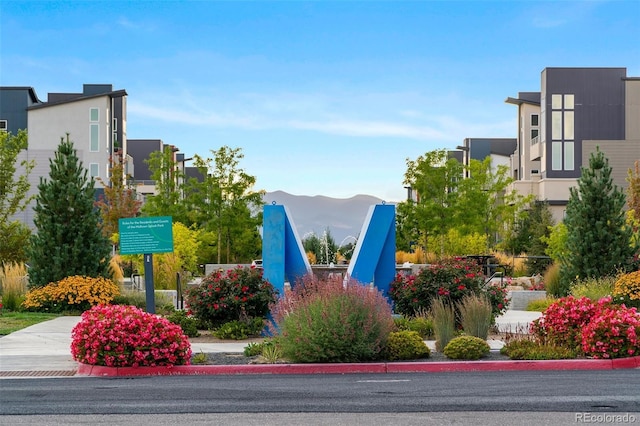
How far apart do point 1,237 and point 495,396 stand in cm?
2519

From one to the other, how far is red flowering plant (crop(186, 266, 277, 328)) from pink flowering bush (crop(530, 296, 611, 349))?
5935mm

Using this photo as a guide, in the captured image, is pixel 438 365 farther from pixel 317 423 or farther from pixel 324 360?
pixel 317 423

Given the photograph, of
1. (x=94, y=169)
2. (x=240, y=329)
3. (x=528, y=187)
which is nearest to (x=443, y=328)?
(x=240, y=329)

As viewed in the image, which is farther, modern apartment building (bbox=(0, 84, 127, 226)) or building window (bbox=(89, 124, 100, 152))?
building window (bbox=(89, 124, 100, 152))

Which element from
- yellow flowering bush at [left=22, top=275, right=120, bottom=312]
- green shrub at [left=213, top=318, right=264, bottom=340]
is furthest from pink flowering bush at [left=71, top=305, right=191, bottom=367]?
yellow flowering bush at [left=22, top=275, right=120, bottom=312]

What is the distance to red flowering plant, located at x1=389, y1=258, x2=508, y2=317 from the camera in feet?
64.2

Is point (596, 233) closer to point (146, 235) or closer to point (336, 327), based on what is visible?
point (336, 327)

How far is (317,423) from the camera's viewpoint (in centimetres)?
970

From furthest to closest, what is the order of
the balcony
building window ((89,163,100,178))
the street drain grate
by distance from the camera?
building window ((89,163,100,178))
the balcony
the street drain grate

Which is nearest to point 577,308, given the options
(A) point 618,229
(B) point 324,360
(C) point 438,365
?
(C) point 438,365

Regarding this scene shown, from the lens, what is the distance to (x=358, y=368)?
14.2m

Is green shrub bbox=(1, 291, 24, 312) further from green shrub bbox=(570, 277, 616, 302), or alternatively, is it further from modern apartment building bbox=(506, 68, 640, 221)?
modern apartment building bbox=(506, 68, 640, 221)

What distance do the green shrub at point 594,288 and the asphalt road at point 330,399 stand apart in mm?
10503

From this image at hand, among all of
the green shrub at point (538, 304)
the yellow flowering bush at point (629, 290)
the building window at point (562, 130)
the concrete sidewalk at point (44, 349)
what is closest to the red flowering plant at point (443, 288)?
the concrete sidewalk at point (44, 349)
